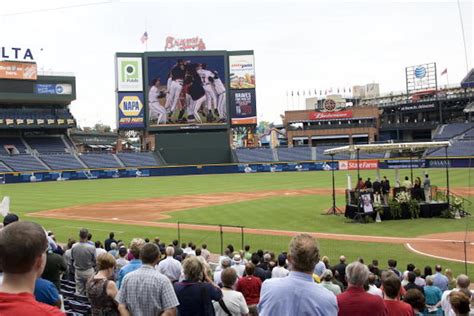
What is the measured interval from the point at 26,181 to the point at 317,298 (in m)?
69.6

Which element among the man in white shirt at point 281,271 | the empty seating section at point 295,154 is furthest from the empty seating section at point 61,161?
the man in white shirt at point 281,271

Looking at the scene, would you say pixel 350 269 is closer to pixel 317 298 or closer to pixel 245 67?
pixel 317 298

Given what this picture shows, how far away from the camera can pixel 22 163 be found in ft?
238

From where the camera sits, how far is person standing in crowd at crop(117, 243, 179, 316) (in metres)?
5.14

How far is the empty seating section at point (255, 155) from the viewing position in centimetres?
8472

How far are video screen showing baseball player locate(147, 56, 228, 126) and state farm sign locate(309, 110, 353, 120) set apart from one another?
944 inches

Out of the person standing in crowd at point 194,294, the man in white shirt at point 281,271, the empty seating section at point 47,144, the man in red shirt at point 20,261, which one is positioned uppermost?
the empty seating section at point 47,144

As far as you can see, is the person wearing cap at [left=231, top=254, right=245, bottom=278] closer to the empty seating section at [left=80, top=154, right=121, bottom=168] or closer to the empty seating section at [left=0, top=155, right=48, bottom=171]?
the empty seating section at [left=0, top=155, right=48, bottom=171]

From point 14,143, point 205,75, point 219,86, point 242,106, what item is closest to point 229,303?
point 219,86

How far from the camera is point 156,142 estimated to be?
3329 inches

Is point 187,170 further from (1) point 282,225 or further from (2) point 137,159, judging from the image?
(1) point 282,225

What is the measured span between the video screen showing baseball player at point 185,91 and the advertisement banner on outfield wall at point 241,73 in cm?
224

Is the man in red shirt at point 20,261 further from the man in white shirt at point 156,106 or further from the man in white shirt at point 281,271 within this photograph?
the man in white shirt at point 156,106

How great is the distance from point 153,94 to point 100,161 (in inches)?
553
